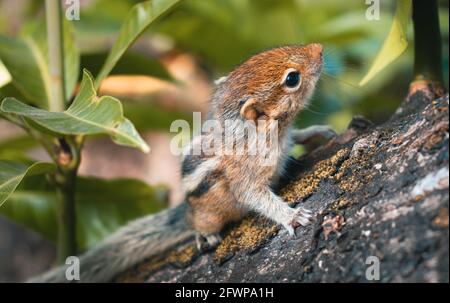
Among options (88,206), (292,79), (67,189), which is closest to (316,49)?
(292,79)

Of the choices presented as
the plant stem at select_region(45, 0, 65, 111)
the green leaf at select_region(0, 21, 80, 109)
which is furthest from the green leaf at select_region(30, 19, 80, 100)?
the plant stem at select_region(45, 0, 65, 111)

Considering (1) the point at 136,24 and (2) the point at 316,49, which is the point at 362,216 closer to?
(2) the point at 316,49

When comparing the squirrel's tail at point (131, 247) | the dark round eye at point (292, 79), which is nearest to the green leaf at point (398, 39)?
the dark round eye at point (292, 79)

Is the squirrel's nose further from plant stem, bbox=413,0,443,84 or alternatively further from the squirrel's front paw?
the squirrel's front paw

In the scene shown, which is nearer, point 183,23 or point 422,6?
point 422,6

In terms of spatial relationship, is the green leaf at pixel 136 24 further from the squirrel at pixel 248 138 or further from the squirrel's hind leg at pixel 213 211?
the squirrel's hind leg at pixel 213 211
